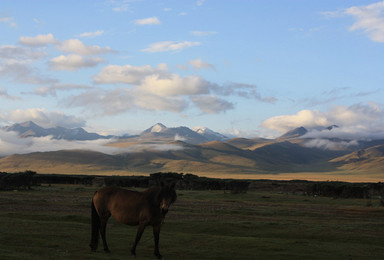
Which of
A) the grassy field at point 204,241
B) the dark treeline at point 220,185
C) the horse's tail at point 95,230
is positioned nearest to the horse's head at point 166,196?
the grassy field at point 204,241

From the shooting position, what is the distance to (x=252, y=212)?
140 ft

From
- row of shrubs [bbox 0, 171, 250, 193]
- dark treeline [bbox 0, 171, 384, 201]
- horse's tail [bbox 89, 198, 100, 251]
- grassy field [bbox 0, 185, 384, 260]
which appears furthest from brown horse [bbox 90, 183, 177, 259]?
row of shrubs [bbox 0, 171, 250, 193]

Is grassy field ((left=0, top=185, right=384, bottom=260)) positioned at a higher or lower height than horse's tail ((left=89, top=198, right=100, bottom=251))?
lower

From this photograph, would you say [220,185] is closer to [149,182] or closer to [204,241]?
[149,182]

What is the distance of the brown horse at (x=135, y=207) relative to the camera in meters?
17.0

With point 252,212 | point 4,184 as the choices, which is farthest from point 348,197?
point 4,184

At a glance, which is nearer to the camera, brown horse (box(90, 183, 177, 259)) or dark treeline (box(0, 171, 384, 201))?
brown horse (box(90, 183, 177, 259))

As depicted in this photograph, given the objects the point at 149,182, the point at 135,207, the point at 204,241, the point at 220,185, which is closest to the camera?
the point at 135,207

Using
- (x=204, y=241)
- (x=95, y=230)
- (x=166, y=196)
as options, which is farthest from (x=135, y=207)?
(x=204, y=241)

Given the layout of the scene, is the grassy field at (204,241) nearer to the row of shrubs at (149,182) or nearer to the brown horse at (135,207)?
the brown horse at (135,207)

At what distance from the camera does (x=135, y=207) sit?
1792 cm

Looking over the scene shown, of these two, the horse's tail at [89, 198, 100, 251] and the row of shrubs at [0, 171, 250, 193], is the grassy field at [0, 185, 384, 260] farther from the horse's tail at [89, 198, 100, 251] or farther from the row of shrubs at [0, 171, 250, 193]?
the row of shrubs at [0, 171, 250, 193]

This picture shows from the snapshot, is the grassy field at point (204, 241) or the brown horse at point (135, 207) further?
the grassy field at point (204, 241)

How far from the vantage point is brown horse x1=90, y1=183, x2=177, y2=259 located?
17.0 m
